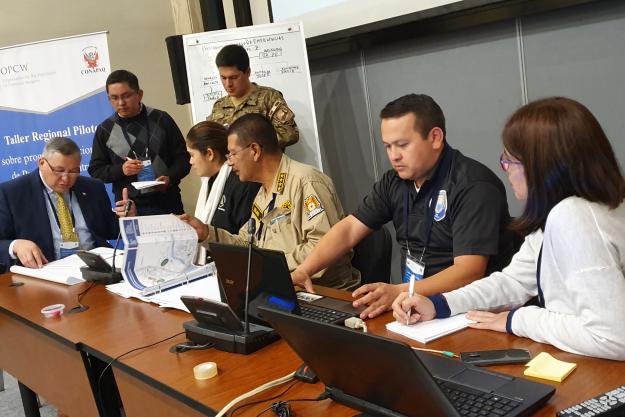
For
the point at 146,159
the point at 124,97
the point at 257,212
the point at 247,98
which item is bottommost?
the point at 257,212

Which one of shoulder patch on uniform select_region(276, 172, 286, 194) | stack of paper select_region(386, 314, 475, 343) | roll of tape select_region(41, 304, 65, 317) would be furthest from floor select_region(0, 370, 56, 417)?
stack of paper select_region(386, 314, 475, 343)

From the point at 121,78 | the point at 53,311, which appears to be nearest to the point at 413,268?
the point at 53,311

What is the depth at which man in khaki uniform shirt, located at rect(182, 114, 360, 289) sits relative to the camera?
249cm

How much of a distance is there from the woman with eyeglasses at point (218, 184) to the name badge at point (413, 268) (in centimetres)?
98

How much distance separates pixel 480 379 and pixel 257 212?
5.37 feet

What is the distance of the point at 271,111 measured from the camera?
11.8ft

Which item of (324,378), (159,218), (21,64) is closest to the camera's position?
(324,378)

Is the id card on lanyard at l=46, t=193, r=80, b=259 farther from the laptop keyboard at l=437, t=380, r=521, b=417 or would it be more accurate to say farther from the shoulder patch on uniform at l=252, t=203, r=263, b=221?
the laptop keyboard at l=437, t=380, r=521, b=417

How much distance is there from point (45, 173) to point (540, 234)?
2413mm

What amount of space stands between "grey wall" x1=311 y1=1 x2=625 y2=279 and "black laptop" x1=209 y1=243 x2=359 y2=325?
76.2 inches

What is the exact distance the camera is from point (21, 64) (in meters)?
5.13

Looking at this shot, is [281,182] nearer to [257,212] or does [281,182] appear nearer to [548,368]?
[257,212]

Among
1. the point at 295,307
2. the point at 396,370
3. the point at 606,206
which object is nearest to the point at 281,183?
the point at 295,307

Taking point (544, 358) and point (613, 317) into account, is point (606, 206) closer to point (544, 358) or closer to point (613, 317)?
point (613, 317)
